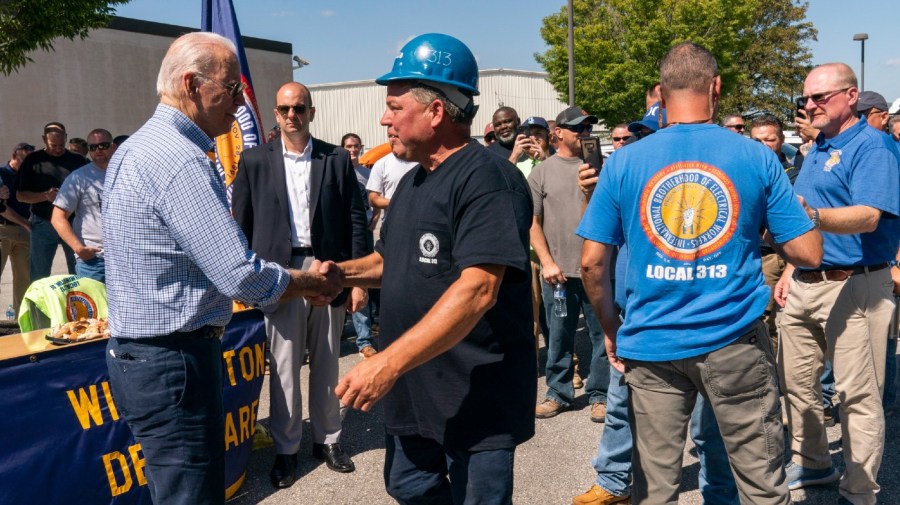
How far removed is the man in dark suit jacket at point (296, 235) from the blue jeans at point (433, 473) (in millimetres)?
1824

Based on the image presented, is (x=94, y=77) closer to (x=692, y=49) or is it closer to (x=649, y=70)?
(x=649, y=70)

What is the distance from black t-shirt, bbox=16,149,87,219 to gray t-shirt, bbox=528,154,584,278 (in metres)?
→ 6.24

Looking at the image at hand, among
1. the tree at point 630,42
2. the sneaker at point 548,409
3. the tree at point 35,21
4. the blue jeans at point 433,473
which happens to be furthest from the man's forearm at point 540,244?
the tree at point 630,42

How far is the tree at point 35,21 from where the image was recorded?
1111 cm

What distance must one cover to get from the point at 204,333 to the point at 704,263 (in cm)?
174

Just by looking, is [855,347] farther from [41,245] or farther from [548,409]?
[41,245]

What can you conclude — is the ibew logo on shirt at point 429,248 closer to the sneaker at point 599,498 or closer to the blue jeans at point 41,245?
the sneaker at point 599,498

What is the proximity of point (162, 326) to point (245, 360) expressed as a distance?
2.04m

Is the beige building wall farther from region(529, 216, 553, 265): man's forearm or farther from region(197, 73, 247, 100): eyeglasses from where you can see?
region(197, 73, 247, 100): eyeglasses

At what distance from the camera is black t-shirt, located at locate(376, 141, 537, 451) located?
2412 millimetres

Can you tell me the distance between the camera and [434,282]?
252 centimetres

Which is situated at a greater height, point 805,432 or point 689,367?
point 689,367

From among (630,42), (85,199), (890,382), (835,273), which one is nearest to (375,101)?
(630,42)

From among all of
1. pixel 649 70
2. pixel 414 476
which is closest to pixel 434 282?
pixel 414 476
